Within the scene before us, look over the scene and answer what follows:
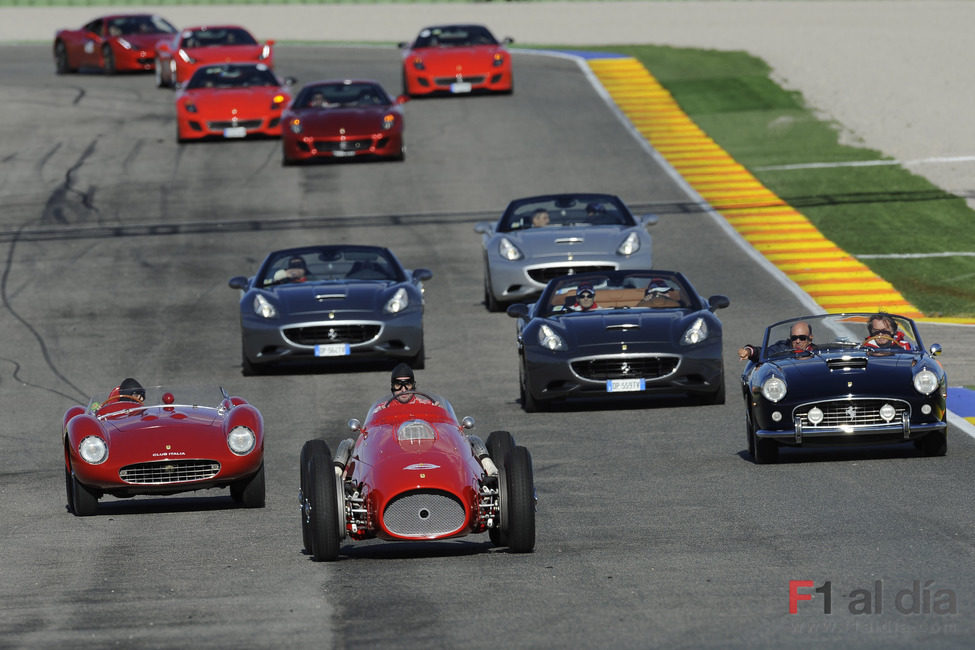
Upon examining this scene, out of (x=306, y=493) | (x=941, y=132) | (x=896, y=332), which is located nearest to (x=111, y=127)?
(x=941, y=132)

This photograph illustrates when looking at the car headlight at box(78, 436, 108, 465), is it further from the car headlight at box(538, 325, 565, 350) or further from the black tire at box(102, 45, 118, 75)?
the black tire at box(102, 45, 118, 75)

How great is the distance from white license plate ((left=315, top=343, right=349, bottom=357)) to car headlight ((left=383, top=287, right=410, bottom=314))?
0.61 m

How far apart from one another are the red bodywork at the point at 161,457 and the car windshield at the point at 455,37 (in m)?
26.9

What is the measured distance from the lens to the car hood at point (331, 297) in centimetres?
2067

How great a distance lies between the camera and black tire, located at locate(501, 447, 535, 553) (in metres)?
11.5

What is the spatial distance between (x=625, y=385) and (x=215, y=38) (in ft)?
87.6

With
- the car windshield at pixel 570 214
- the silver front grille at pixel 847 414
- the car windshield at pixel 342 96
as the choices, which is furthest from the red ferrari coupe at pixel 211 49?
the silver front grille at pixel 847 414

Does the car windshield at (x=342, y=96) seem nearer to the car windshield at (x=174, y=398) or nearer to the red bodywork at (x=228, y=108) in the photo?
the red bodywork at (x=228, y=108)

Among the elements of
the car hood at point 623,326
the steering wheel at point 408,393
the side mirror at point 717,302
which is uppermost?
the steering wheel at point 408,393

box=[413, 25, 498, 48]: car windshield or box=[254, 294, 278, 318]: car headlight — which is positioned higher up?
box=[413, 25, 498, 48]: car windshield

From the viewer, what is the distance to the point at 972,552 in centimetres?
1119

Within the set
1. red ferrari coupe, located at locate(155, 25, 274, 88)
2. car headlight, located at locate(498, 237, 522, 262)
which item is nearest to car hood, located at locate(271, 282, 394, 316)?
car headlight, located at locate(498, 237, 522, 262)

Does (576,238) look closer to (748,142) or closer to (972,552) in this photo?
(972,552)

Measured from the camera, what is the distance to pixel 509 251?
2373 centimetres
